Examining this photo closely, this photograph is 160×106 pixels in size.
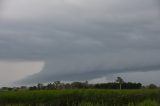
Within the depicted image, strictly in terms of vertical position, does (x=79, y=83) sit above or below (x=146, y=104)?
above

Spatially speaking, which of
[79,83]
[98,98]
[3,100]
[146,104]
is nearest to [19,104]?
[3,100]

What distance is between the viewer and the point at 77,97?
1382 inches

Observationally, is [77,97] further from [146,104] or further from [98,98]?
[146,104]

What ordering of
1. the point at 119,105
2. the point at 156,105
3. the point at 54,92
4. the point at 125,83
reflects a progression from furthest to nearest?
the point at 125,83
the point at 54,92
the point at 119,105
the point at 156,105

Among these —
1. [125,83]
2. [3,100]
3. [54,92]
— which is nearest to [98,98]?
[54,92]

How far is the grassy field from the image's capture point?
33969mm

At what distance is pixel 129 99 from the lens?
113 feet

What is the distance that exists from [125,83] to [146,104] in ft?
65.4

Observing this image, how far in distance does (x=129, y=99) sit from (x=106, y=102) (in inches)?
71.5

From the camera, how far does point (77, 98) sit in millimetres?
34844

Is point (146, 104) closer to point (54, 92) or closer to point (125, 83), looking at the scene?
point (54, 92)

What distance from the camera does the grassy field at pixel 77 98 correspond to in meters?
34.0

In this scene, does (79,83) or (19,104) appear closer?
(19,104)

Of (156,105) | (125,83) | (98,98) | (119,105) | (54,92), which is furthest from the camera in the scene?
(125,83)
